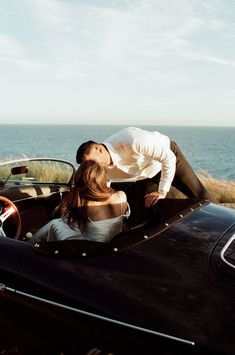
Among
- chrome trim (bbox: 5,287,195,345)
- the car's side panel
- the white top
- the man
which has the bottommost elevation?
chrome trim (bbox: 5,287,195,345)

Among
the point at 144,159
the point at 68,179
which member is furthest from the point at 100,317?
the point at 68,179

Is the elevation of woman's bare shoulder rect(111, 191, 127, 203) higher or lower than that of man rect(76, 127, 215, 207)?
lower

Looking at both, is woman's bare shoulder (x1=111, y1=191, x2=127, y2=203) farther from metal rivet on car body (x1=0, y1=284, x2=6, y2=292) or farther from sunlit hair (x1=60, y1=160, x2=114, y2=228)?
metal rivet on car body (x1=0, y1=284, x2=6, y2=292)

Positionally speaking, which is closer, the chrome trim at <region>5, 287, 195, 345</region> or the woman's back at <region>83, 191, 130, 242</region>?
the chrome trim at <region>5, 287, 195, 345</region>

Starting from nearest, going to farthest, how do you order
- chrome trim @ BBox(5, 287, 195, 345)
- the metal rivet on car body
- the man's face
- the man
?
1. chrome trim @ BBox(5, 287, 195, 345)
2. the metal rivet on car body
3. the man's face
4. the man

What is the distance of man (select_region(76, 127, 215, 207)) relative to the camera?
4.03 m

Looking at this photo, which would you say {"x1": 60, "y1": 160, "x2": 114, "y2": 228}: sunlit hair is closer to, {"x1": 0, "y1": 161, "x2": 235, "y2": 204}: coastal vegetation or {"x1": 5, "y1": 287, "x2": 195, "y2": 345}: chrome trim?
{"x1": 5, "y1": 287, "x2": 195, "y2": 345}: chrome trim

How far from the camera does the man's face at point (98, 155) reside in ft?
11.0

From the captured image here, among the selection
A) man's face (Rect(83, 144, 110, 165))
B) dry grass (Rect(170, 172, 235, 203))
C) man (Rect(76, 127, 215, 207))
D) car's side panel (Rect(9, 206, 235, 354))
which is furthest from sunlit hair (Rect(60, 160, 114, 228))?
dry grass (Rect(170, 172, 235, 203))

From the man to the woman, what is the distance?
28.2 inches

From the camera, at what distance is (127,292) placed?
2.22 meters

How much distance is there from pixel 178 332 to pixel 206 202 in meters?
1.59

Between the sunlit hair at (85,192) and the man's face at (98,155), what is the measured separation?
0.33 metres

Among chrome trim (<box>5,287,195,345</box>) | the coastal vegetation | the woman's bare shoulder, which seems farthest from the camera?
the coastal vegetation
